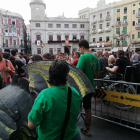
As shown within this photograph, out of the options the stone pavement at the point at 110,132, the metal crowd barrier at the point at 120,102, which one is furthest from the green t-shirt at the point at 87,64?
the stone pavement at the point at 110,132

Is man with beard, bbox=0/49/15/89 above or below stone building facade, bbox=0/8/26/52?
below

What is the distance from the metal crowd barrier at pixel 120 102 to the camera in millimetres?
3014

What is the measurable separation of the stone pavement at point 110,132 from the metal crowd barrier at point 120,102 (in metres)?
0.14

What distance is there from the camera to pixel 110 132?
3.23m

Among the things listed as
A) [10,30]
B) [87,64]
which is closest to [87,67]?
[87,64]

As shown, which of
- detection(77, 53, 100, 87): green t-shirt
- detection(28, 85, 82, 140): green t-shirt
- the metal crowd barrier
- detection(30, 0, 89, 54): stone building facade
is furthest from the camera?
detection(30, 0, 89, 54): stone building facade

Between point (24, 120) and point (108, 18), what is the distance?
41.9m

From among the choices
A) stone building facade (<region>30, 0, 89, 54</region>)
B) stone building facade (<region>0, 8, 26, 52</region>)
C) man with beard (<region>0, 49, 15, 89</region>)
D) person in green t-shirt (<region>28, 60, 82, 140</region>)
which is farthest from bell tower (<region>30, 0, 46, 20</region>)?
person in green t-shirt (<region>28, 60, 82, 140</region>)

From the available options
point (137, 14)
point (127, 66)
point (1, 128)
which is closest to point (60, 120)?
point (1, 128)

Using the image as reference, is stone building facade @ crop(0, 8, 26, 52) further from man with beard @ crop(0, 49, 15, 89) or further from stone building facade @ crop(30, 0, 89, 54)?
man with beard @ crop(0, 49, 15, 89)

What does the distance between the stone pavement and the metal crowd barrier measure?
14cm

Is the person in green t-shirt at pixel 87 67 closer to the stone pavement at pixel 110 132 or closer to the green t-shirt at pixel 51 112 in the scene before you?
the stone pavement at pixel 110 132

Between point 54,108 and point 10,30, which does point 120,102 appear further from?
point 10,30

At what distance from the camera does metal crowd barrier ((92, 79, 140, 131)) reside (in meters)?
3.01
